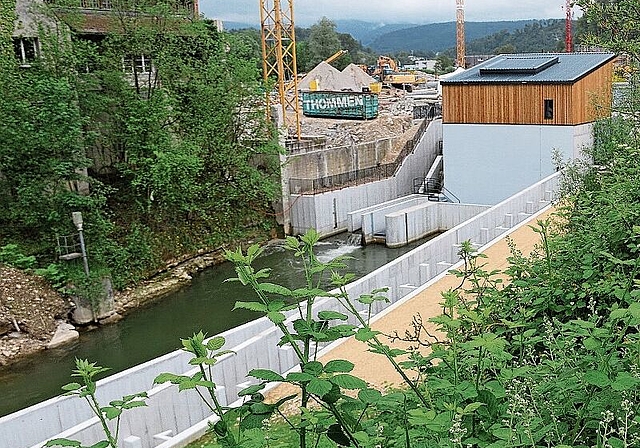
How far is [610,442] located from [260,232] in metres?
22.8

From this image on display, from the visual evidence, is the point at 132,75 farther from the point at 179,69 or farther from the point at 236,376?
the point at 236,376

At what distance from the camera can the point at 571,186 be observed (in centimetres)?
1378

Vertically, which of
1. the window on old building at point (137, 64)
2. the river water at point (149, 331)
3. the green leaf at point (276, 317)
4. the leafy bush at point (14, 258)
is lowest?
the river water at point (149, 331)

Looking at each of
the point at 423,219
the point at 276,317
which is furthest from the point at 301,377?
the point at 423,219

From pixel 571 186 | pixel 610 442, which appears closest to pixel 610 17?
pixel 571 186

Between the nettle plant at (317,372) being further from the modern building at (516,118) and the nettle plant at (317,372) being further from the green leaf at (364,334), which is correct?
the modern building at (516,118)

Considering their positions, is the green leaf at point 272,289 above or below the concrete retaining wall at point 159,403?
above

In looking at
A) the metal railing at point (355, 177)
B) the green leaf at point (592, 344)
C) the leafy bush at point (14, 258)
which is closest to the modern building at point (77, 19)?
the leafy bush at point (14, 258)

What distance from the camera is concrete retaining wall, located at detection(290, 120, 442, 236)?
25.8 m

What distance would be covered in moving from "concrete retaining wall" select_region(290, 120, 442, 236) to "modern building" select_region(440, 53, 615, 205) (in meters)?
3.44

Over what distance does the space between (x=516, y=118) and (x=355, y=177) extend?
26.1 ft

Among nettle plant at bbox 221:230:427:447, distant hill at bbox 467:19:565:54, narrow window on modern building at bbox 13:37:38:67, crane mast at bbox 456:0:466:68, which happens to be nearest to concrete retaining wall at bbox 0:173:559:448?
nettle plant at bbox 221:230:427:447

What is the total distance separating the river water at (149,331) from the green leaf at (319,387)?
30.3 feet

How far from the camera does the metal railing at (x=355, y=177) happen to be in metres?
26.6
